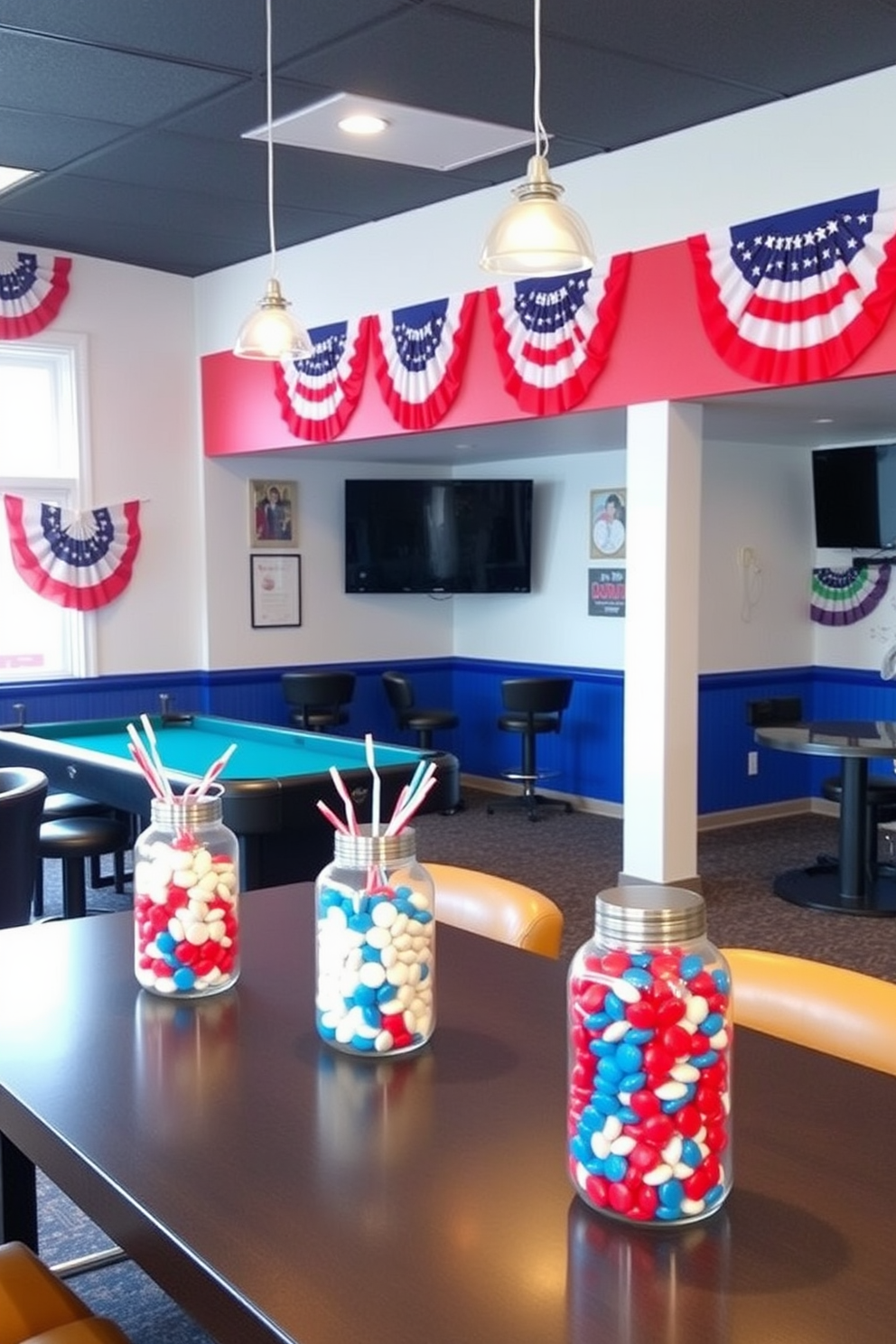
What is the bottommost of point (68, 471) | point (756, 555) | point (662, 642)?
point (662, 642)

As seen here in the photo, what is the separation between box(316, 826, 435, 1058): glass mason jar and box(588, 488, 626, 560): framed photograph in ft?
20.5

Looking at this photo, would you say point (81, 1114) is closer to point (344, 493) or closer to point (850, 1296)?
point (850, 1296)

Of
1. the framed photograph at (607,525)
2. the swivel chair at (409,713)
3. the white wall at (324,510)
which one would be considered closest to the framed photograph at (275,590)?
the white wall at (324,510)

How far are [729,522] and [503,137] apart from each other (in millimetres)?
3078

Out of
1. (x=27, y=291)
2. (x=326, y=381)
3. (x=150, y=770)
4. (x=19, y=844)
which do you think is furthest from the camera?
(x=27, y=291)

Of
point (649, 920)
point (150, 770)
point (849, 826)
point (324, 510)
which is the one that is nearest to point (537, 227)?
point (150, 770)

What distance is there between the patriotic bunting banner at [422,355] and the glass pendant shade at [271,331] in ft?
8.04

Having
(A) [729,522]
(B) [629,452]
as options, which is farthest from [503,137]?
(A) [729,522]

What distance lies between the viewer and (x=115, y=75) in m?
4.51

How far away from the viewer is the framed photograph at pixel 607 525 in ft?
25.6

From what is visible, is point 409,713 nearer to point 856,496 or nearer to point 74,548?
point 74,548

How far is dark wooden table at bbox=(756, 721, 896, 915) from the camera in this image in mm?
5652

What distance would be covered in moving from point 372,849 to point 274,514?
6.62 m

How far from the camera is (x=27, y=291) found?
705 cm
